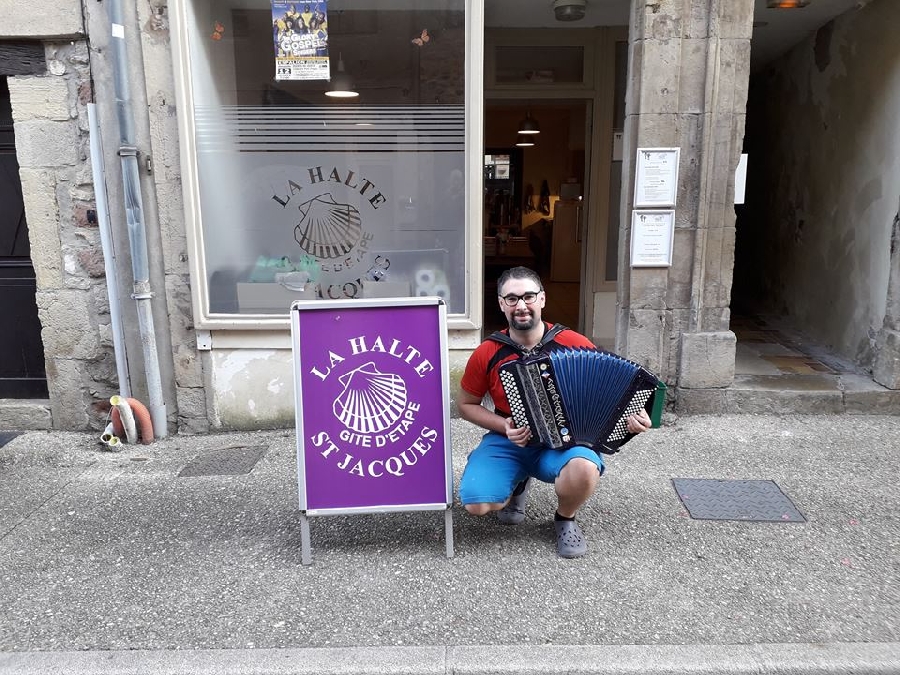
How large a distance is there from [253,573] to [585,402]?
178 centimetres

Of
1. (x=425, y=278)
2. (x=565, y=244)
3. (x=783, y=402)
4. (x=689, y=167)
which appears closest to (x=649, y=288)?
(x=689, y=167)

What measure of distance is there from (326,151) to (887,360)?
468 cm

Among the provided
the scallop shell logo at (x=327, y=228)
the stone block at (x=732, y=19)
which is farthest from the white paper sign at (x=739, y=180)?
the scallop shell logo at (x=327, y=228)

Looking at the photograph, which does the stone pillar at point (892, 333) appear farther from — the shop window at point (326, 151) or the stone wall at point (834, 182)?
the shop window at point (326, 151)

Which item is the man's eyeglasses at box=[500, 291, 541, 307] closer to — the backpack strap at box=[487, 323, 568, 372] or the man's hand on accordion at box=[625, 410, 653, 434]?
the backpack strap at box=[487, 323, 568, 372]

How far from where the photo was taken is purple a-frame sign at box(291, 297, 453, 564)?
3283 mm

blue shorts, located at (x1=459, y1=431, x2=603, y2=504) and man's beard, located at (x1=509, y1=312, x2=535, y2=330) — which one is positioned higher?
man's beard, located at (x1=509, y1=312, x2=535, y2=330)

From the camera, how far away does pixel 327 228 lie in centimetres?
532

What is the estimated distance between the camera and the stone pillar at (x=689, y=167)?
489cm

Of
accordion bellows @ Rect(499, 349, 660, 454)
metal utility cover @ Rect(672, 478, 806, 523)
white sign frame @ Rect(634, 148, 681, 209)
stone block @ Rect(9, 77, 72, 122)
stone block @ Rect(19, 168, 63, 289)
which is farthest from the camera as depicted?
white sign frame @ Rect(634, 148, 681, 209)

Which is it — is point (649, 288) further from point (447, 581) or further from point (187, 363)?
point (187, 363)

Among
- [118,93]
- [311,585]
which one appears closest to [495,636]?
[311,585]

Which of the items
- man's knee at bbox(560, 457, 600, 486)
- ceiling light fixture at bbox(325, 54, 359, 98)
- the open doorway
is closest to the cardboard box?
ceiling light fixture at bbox(325, 54, 359, 98)

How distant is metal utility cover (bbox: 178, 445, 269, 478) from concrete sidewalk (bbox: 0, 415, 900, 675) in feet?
0.39
